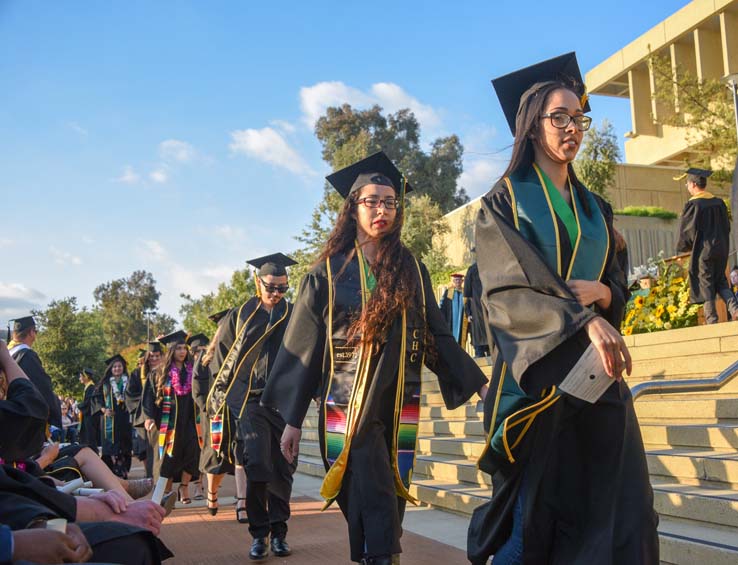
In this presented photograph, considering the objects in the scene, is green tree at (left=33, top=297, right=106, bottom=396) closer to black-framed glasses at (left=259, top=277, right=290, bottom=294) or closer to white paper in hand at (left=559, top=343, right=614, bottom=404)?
black-framed glasses at (left=259, top=277, right=290, bottom=294)

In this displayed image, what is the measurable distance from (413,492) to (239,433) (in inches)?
75.5

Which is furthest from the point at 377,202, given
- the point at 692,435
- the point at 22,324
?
the point at 22,324

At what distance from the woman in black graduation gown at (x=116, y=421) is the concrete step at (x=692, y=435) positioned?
38.1ft

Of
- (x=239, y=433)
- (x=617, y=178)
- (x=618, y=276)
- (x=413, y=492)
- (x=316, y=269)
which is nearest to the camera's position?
(x=618, y=276)

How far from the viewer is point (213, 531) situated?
6.80 metres

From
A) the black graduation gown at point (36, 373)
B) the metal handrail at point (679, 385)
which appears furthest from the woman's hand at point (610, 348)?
the black graduation gown at point (36, 373)

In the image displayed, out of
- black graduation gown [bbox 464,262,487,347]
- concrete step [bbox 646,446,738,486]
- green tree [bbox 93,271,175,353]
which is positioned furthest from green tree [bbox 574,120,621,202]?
green tree [bbox 93,271,175,353]

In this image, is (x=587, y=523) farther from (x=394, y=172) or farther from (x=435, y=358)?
(x=394, y=172)

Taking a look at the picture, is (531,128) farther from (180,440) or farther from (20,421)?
(180,440)

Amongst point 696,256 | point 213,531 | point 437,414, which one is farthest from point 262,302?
point 696,256

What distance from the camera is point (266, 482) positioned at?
581 centimetres

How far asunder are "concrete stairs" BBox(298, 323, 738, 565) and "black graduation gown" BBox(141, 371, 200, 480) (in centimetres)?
295

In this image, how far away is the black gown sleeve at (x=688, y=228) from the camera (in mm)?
9497

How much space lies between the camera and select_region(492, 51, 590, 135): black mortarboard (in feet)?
10.0
